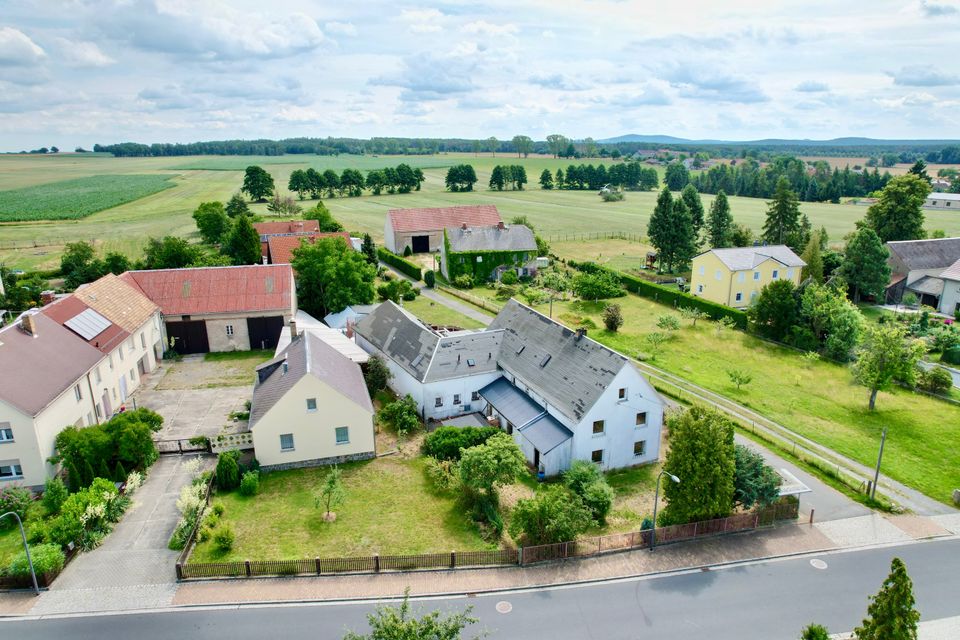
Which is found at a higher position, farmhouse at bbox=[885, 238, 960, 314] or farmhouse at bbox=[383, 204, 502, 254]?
farmhouse at bbox=[383, 204, 502, 254]

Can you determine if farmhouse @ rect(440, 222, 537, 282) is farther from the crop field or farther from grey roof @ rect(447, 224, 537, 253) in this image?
the crop field

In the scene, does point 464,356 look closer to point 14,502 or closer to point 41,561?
point 41,561

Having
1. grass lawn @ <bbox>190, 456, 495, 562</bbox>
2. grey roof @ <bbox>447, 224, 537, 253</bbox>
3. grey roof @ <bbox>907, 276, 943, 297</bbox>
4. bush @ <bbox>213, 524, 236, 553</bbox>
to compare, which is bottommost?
grass lawn @ <bbox>190, 456, 495, 562</bbox>

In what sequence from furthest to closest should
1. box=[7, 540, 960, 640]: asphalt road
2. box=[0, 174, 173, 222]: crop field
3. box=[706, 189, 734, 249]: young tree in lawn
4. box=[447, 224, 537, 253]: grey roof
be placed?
box=[0, 174, 173, 222]: crop field < box=[706, 189, 734, 249]: young tree in lawn < box=[447, 224, 537, 253]: grey roof < box=[7, 540, 960, 640]: asphalt road

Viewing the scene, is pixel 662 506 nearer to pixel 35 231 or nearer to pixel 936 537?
pixel 936 537

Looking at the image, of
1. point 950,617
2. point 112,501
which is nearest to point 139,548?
point 112,501

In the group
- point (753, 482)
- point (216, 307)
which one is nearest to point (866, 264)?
point (753, 482)

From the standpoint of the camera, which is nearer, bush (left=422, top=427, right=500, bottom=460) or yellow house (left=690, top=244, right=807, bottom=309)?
bush (left=422, top=427, right=500, bottom=460)

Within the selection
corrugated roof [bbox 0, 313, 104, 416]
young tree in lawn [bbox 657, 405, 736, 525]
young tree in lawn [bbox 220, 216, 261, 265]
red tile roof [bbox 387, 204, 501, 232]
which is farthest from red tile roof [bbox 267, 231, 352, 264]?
young tree in lawn [bbox 657, 405, 736, 525]
